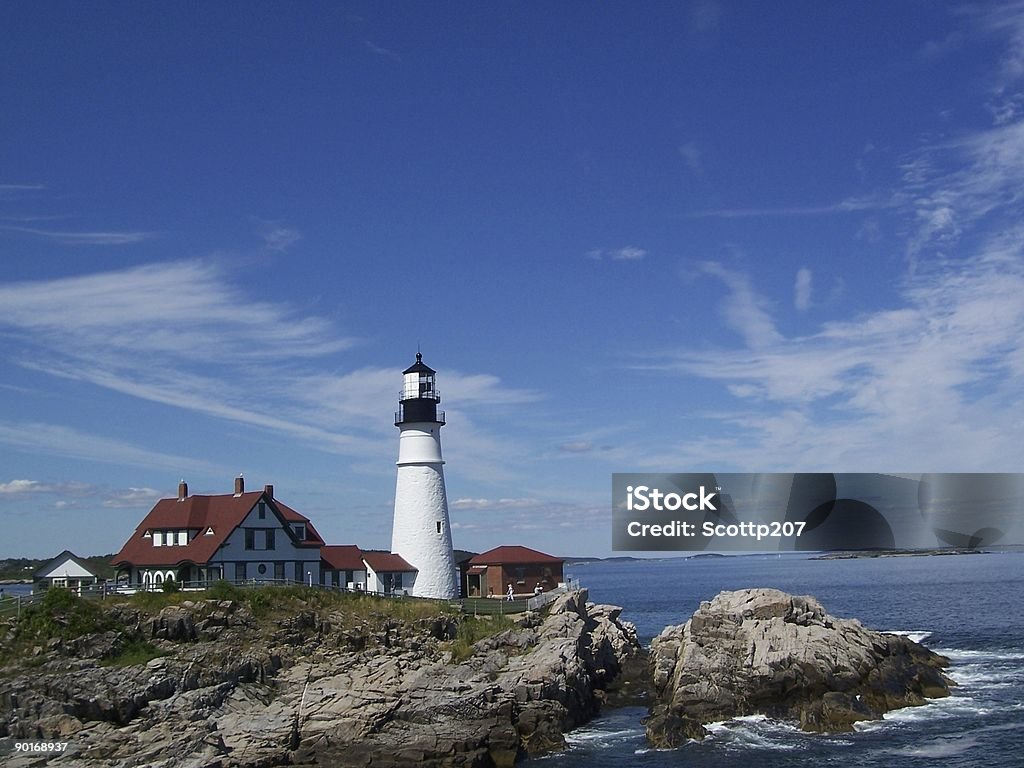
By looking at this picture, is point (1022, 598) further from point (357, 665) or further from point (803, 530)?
point (357, 665)

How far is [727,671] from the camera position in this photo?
40.1 metres

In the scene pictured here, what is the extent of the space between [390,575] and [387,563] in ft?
2.31

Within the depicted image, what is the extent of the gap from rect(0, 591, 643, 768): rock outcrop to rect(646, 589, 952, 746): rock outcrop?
4306 mm

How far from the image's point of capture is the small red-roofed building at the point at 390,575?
2072 inches

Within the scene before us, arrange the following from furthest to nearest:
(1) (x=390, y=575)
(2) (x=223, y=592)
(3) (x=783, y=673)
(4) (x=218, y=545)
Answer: (1) (x=390, y=575) → (4) (x=218, y=545) → (2) (x=223, y=592) → (3) (x=783, y=673)

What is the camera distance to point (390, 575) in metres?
53.2

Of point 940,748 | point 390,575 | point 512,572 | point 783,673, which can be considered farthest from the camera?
point 512,572

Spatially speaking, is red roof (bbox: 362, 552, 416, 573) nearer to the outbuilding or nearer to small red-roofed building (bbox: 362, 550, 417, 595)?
small red-roofed building (bbox: 362, 550, 417, 595)

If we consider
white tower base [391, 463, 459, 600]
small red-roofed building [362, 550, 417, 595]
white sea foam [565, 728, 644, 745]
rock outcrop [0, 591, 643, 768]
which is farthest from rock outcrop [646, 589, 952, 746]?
small red-roofed building [362, 550, 417, 595]

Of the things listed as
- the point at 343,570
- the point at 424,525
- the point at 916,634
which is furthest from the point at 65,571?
the point at 916,634

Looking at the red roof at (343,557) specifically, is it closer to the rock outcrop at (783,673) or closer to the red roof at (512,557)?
the red roof at (512,557)

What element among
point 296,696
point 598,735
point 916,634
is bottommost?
point 598,735

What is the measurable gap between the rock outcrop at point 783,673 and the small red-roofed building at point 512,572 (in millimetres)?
15233

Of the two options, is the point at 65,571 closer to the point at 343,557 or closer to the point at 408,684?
the point at 343,557
